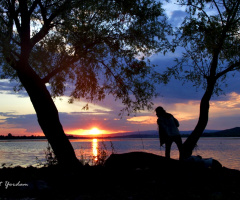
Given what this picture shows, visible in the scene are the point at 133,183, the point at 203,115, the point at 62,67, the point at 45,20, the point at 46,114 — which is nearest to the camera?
the point at 133,183

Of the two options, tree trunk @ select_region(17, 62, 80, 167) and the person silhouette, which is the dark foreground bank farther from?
tree trunk @ select_region(17, 62, 80, 167)

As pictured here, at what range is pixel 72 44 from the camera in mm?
13422

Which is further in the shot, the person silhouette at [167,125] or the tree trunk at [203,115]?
the tree trunk at [203,115]

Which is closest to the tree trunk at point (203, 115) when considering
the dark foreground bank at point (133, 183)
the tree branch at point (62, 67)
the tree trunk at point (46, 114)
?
the dark foreground bank at point (133, 183)

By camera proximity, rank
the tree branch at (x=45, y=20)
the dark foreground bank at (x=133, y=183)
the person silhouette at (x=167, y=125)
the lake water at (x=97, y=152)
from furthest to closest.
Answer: the lake water at (x=97, y=152) → the tree branch at (x=45, y=20) → the person silhouette at (x=167, y=125) → the dark foreground bank at (x=133, y=183)

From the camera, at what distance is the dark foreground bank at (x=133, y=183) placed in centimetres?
670

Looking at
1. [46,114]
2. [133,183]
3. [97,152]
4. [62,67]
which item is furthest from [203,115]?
[46,114]

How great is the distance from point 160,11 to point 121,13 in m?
2.02

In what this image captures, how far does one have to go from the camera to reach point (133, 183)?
770 cm

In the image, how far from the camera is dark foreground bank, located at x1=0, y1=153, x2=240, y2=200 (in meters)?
6.70

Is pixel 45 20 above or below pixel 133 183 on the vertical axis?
→ above

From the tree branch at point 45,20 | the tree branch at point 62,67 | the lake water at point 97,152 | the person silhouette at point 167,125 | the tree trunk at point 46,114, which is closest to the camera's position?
the person silhouette at point 167,125

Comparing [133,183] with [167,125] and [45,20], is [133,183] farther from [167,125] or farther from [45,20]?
[45,20]

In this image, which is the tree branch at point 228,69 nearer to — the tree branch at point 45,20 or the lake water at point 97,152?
the lake water at point 97,152
